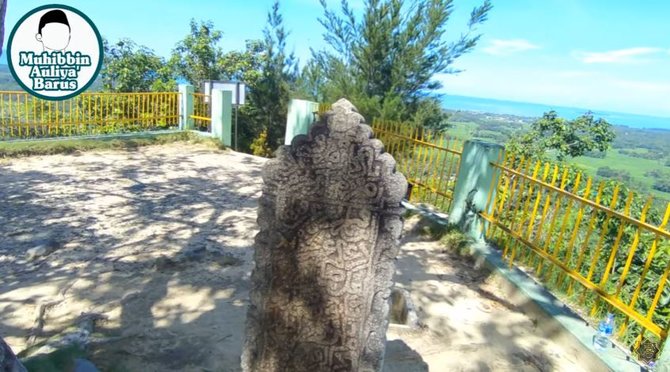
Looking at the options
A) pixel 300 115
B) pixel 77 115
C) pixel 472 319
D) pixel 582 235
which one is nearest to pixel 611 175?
pixel 582 235

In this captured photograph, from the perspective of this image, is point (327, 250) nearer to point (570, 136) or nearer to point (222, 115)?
point (222, 115)

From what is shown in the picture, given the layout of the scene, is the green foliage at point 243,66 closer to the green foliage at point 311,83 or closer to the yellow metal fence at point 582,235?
the green foliage at point 311,83

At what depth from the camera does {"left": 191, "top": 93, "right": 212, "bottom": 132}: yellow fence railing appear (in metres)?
11.3

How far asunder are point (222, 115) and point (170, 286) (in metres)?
7.72

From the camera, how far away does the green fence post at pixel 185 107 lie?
37.1 feet

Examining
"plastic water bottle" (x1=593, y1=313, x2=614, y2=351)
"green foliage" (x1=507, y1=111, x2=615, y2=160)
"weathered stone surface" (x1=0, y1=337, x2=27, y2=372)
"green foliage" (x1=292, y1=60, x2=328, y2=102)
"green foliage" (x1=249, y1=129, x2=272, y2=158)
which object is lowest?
"green foliage" (x1=249, y1=129, x2=272, y2=158)

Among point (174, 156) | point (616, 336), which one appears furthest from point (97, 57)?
point (616, 336)

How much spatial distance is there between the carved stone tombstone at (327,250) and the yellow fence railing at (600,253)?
1973mm

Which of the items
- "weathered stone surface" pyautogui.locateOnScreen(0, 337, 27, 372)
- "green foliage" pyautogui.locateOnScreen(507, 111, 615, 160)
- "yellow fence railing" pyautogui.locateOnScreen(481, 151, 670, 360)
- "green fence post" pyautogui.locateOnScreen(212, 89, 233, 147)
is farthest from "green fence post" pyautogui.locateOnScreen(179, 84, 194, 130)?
"weathered stone surface" pyautogui.locateOnScreen(0, 337, 27, 372)

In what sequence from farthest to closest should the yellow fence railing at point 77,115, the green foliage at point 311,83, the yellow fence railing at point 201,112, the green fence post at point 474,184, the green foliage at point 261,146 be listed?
the green foliage at point 311,83 < the green foliage at point 261,146 < the yellow fence railing at point 201,112 < the yellow fence railing at point 77,115 < the green fence post at point 474,184

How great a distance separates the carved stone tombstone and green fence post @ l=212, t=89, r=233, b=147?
9.22 meters

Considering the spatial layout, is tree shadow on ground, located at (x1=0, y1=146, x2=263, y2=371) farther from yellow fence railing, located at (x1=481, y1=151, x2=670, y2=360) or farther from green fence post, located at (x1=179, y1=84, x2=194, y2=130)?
green fence post, located at (x1=179, y1=84, x2=194, y2=130)

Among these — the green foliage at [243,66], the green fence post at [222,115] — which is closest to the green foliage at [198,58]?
the green foliage at [243,66]

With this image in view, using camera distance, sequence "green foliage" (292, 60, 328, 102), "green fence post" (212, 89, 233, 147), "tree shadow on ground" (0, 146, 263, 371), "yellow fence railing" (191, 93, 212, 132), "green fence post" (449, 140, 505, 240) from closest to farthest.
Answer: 1. "tree shadow on ground" (0, 146, 263, 371)
2. "green fence post" (449, 140, 505, 240)
3. "green fence post" (212, 89, 233, 147)
4. "yellow fence railing" (191, 93, 212, 132)
5. "green foliage" (292, 60, 328, 102)
